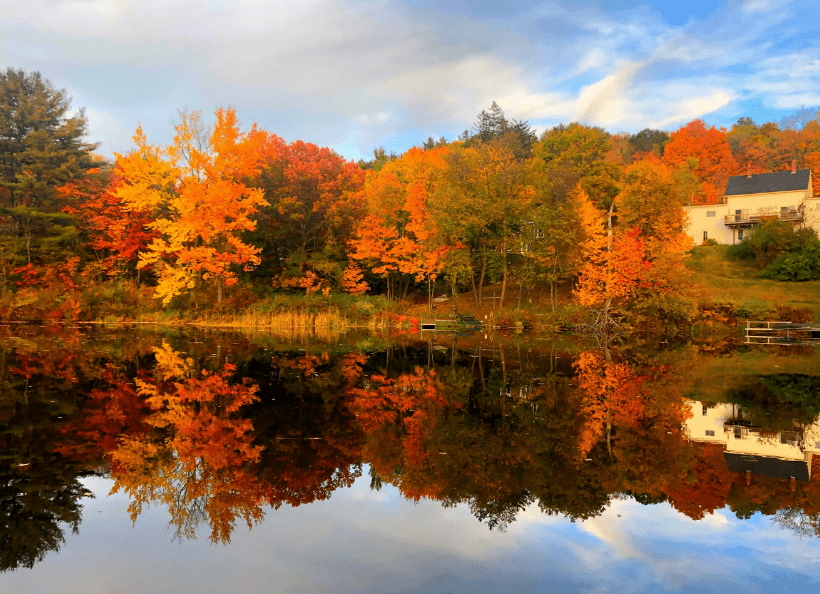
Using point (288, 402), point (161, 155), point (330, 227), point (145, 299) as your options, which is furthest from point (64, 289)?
point (288, 402)

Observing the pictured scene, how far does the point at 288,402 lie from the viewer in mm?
11055

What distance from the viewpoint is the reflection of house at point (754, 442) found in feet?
25.2

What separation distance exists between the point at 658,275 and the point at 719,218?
29.0m

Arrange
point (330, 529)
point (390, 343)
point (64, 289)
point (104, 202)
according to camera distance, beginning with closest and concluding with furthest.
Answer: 1. point (330, 529)
2. point (390, 343)
3. point (64, 289)
4. point (104, 202)

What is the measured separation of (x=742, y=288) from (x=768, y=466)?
3518 centimetres

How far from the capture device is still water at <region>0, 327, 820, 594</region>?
4.89 metres

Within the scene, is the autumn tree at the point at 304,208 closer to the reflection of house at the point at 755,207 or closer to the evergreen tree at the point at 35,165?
the evergreen tree at the point at 35,165

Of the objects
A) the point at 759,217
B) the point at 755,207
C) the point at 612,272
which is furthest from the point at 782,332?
the point at 755,207

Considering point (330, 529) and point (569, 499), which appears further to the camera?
A: point (569, 499)

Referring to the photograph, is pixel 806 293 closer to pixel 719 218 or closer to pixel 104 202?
pixel 719 218

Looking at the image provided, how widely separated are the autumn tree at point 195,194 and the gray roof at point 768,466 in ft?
86.2

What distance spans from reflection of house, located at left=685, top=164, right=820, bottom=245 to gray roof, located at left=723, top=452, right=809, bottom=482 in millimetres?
45772

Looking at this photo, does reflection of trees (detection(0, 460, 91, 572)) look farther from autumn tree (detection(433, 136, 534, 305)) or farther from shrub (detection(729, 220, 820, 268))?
shrub (detection(729, 220, 820, 268))

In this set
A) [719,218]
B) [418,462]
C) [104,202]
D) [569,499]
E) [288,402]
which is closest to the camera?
[569,499]
